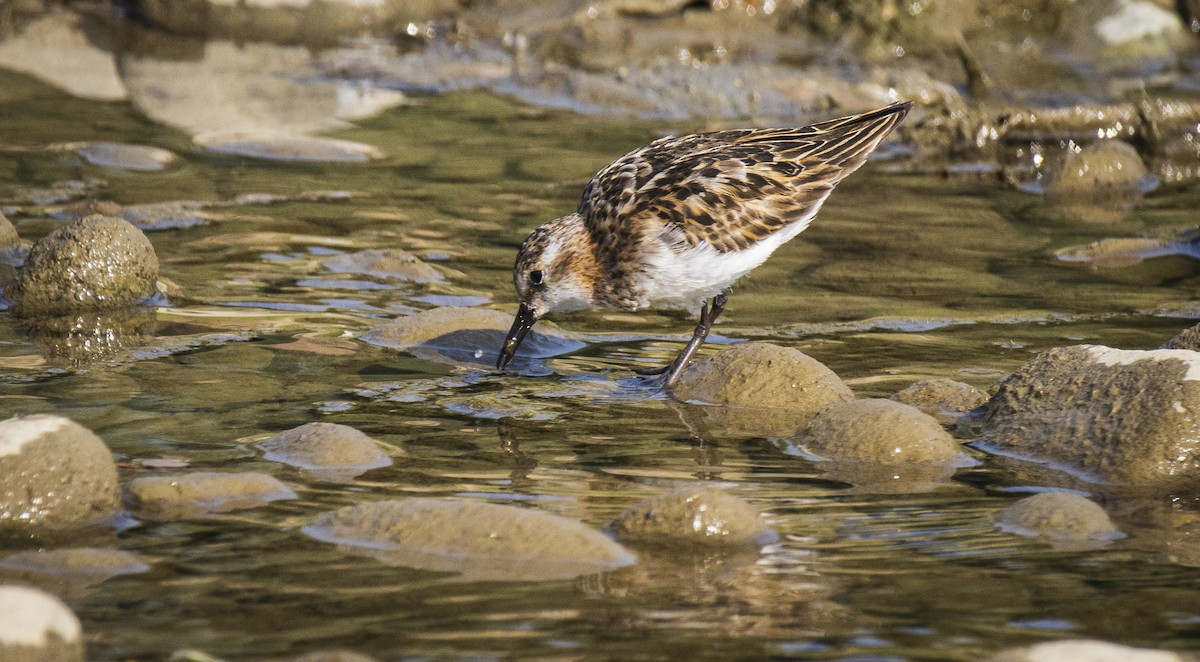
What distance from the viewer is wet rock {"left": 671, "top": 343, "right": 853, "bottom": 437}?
283 inches

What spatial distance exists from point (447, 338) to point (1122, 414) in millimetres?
3628

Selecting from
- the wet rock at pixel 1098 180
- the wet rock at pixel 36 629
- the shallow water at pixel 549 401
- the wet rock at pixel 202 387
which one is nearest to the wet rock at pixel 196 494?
the shallow water at pixel 549 401

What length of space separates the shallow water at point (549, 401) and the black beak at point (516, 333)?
20 centimetres

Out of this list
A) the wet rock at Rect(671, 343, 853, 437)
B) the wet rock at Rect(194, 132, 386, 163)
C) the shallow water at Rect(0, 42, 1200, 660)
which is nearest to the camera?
the shallow water at Rect(0, 42, 1200, 660)

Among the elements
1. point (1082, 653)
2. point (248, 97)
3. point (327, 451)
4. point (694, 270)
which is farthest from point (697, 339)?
point (248, 97)

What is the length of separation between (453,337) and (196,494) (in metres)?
2.69

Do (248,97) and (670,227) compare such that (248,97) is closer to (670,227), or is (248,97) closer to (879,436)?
(670,227)

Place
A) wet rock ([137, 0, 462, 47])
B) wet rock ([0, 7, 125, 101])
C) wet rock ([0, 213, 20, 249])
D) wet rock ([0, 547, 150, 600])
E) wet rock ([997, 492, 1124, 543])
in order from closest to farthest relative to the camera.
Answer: wet rock ([0, 547, 150, 600]) < wet rock ([997, 492, 1124, 543]) < wet rock ([0, 213, 20, 249]) < wet rock ([0, 7, 125, 101]) < wet rock ([137, 0, 462, 47])

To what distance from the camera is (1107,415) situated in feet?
21.4

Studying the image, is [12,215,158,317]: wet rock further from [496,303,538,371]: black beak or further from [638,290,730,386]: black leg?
[638,290,730,386]: black leg

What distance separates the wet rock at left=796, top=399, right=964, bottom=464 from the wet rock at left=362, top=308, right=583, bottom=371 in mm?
2015

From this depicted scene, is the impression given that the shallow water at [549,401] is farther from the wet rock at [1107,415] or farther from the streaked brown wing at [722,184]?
the streaked brown wing at [722,184]

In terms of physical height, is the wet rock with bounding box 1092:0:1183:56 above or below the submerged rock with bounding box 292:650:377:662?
above

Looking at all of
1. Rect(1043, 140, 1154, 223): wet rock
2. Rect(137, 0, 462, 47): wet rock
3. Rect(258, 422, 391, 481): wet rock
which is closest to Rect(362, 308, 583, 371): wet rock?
Rect(258, 422, 391, 481): wet rock
